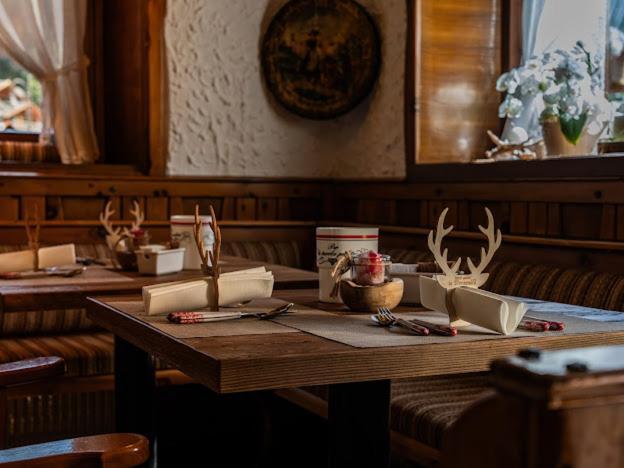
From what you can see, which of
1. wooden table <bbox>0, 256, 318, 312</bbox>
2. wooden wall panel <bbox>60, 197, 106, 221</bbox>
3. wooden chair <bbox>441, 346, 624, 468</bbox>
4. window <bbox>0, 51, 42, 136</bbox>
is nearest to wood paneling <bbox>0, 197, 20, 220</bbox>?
wooden wall panel <bbox>60, 197, 106, 221</bbox>

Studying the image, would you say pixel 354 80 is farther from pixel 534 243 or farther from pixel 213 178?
pixel 534 243

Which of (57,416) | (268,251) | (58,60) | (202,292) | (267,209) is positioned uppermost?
(58,60)

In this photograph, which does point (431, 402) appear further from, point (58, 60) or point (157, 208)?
point (58, 60)

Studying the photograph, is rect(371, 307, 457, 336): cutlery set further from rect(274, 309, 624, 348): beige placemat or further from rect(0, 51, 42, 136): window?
rect(0, 51, 42, 136): window

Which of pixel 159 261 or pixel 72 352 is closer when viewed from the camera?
pixel 159 261

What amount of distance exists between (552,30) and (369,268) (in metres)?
2.40

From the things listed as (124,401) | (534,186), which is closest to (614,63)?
(534,186)

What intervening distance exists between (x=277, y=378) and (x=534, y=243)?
2.21m

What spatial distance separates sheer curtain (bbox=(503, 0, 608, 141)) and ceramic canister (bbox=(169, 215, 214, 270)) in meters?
1.66

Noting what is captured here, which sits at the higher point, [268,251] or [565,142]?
[565,142]

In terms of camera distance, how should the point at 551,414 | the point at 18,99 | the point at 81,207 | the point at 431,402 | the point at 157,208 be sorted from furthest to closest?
the point at 18,99
the point at 157,208
the point at 81,207
the point at 431,402
the point at 551,414

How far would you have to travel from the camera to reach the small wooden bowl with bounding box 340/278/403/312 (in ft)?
7.18

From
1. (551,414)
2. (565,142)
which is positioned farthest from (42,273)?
(551,414)

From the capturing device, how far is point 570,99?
12.3 ft
